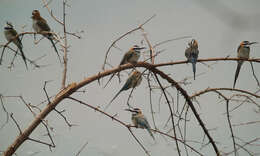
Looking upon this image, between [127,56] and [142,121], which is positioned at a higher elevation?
[127,56]

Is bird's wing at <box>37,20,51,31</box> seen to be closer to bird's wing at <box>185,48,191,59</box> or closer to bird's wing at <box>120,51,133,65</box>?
bird's wing at <box>120,51,133,65</box>

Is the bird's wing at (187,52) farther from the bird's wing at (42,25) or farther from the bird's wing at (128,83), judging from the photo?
the bird's wing at (42,25)

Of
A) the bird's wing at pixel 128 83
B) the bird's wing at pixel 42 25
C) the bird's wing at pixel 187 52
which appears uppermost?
the bird's wing at pixel 42 25

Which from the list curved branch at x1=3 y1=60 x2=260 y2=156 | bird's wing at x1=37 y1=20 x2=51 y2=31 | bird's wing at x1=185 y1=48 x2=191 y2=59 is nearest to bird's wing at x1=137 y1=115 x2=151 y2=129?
bird's wing at x1=185 y1=48 x2=191 y2=59

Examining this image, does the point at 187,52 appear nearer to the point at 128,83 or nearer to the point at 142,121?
the point at 128,83

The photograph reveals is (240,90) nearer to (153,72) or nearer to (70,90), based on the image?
(153,72)

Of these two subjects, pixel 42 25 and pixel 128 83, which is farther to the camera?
pixel 42 25

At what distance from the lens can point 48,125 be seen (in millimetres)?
1229

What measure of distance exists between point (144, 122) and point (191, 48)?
784mm

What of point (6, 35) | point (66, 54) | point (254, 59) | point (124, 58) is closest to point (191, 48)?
point (124, 58)

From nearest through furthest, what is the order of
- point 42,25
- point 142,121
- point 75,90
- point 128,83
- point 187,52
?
point 75,90, point 128,83, point 187,52, point 142,121, point 42,25

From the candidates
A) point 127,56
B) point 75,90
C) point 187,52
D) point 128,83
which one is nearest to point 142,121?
point 128,83

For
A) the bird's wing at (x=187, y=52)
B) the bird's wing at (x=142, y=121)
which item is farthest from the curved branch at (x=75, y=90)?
the bird's wing at (x=142, y=121)

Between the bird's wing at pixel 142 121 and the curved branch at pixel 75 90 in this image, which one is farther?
the bird's wing at pixel 142 121
